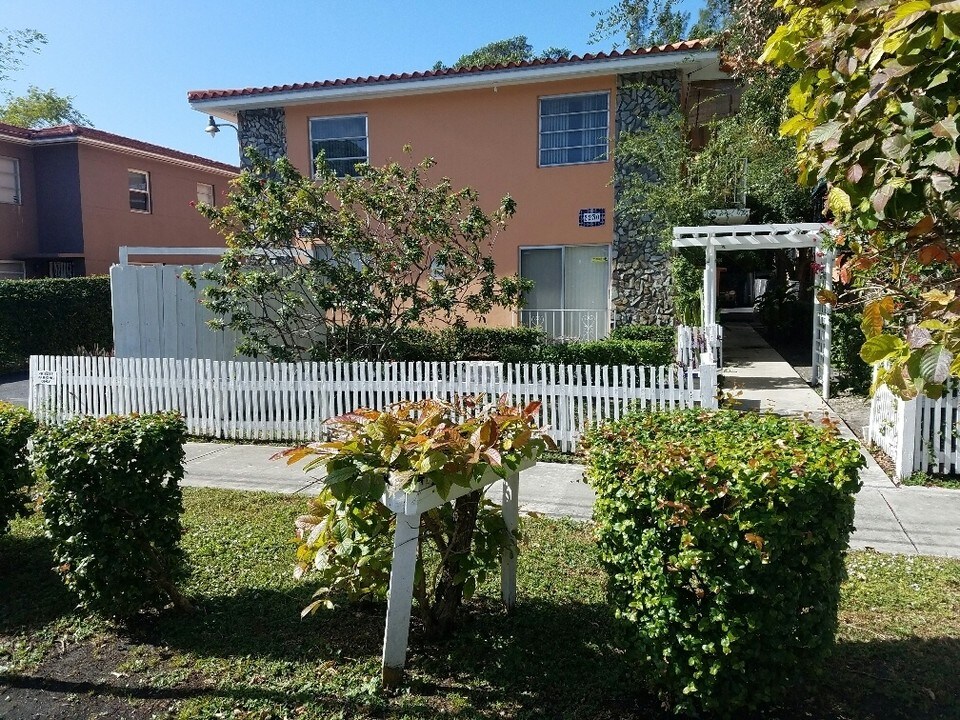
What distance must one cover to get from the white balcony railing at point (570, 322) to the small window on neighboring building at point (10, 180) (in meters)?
15.7

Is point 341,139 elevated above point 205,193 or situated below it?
below

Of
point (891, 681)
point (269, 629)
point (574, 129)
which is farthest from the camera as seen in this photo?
point (574, 129)

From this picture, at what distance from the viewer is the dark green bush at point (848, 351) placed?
11.7 meters

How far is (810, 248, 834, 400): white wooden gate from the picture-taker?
11.5 metres

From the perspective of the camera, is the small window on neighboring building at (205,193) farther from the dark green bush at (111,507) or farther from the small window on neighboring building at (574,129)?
the dark green bush at (111,507)

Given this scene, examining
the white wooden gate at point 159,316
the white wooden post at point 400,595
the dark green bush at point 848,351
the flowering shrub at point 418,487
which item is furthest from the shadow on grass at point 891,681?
the white wooden gate at point 159,316

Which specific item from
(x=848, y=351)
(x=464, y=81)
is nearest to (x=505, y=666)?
(x=848, y=351)

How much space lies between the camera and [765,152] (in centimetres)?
1423

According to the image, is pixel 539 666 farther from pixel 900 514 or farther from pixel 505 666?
pixel 900 514

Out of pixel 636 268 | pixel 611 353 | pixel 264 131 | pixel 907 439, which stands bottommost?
pixel 907 439

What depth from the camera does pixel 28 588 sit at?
4.97m

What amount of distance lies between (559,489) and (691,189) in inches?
327

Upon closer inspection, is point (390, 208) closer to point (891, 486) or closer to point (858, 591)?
point (891, 486)

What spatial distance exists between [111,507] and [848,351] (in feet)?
37.0
